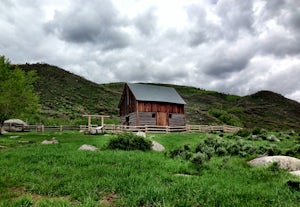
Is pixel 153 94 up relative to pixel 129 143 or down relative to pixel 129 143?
up

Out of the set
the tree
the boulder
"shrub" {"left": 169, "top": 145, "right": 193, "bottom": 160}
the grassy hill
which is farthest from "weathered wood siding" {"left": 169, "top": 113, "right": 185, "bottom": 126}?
"shrub" {"left": 169, "top": 145, "right": 193, "bottom": 160}

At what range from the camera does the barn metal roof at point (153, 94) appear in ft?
137

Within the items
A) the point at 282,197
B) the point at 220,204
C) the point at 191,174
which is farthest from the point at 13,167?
the point at 282,197

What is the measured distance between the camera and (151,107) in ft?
138

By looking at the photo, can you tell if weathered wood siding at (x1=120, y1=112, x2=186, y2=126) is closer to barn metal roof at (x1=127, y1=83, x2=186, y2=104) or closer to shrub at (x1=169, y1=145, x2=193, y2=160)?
barn metal roof at (x1=127, y1=83, x2=186, y2=104)

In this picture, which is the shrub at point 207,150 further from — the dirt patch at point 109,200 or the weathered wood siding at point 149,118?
the weathered wood siding at point 149,118

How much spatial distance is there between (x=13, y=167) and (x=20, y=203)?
4.70 m

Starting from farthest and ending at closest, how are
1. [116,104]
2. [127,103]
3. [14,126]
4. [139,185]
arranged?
[116,104] < [127,103] < [14,126] < [139,185]

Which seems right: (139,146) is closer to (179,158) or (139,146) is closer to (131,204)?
(179,158)

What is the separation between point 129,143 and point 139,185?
8.40 metres

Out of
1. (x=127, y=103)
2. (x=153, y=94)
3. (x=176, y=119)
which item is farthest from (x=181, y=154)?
(x=127, y=103)

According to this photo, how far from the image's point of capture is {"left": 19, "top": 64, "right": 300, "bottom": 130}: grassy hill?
217 feet

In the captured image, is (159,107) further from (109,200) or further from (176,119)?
(109,200)

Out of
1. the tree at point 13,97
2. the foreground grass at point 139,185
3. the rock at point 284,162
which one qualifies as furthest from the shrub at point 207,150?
the tree at point 13,97
